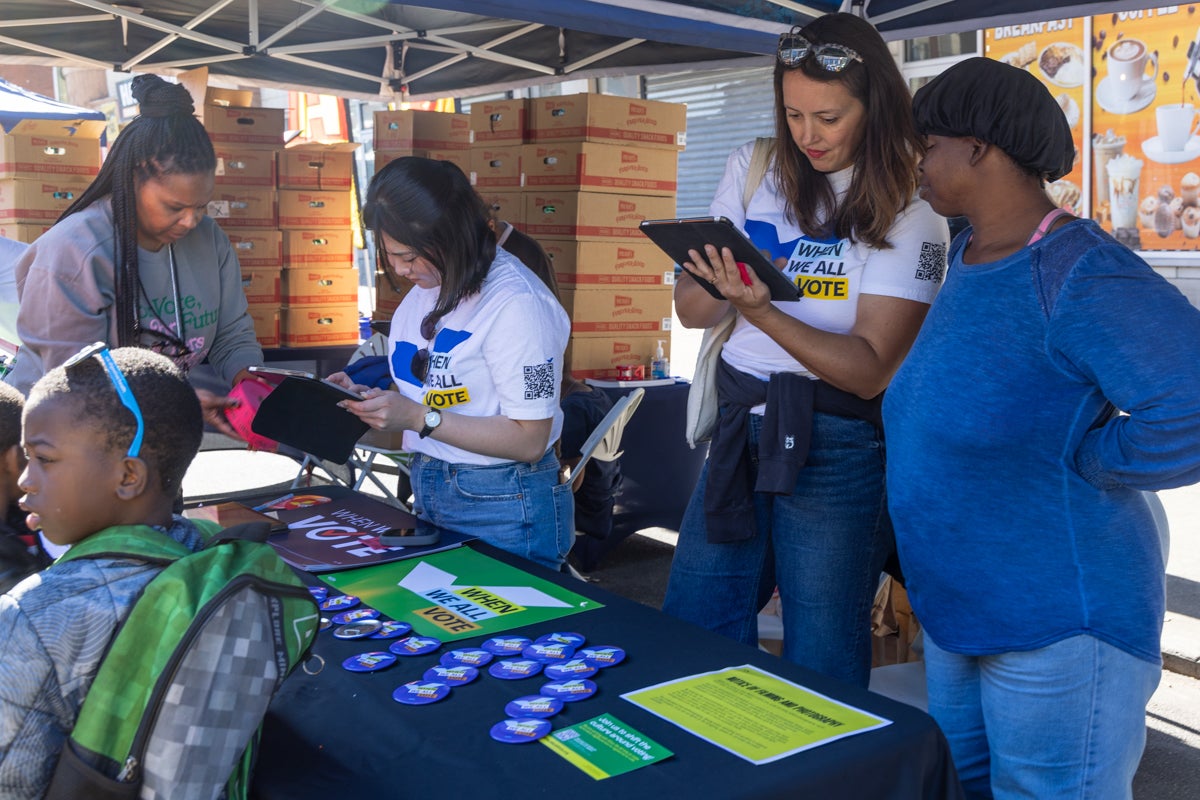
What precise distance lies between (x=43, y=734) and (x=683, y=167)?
10444 millimetres

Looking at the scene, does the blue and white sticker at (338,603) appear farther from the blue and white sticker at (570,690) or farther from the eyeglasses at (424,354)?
the eyeglasses at (424,354)

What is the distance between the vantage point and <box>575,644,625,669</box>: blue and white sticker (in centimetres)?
146

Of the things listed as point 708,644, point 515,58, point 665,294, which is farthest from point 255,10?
point 708,644

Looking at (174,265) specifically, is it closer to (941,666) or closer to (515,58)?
(941,666)

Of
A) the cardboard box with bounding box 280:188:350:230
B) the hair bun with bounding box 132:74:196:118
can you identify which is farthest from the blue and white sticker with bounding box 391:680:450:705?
the cardboard box with bounding box 280:188:350:230

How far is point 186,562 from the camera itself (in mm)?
1124

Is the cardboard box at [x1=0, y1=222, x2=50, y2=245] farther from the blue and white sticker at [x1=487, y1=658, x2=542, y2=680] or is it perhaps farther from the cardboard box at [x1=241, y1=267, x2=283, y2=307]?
the blue and white sticker at [x1=487, y1=658, x2=542, y2=680]

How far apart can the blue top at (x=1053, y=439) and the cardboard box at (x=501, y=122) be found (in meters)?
3.79

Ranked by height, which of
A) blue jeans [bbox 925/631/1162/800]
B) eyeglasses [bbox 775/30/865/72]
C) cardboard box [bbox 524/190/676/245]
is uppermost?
eyeglasses [bbox 775/30/865/72]

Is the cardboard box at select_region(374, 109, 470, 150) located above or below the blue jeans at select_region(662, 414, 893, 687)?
above

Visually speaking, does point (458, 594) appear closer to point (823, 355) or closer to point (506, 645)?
point (506, 645)

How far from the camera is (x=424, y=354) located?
7.29 feet

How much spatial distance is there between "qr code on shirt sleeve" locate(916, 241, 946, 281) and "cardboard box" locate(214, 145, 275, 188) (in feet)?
15.2

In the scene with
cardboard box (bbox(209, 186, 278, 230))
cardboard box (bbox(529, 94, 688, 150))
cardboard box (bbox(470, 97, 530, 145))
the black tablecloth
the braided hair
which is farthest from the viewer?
cardboard box (bbox(209, 186, 278, 230))
